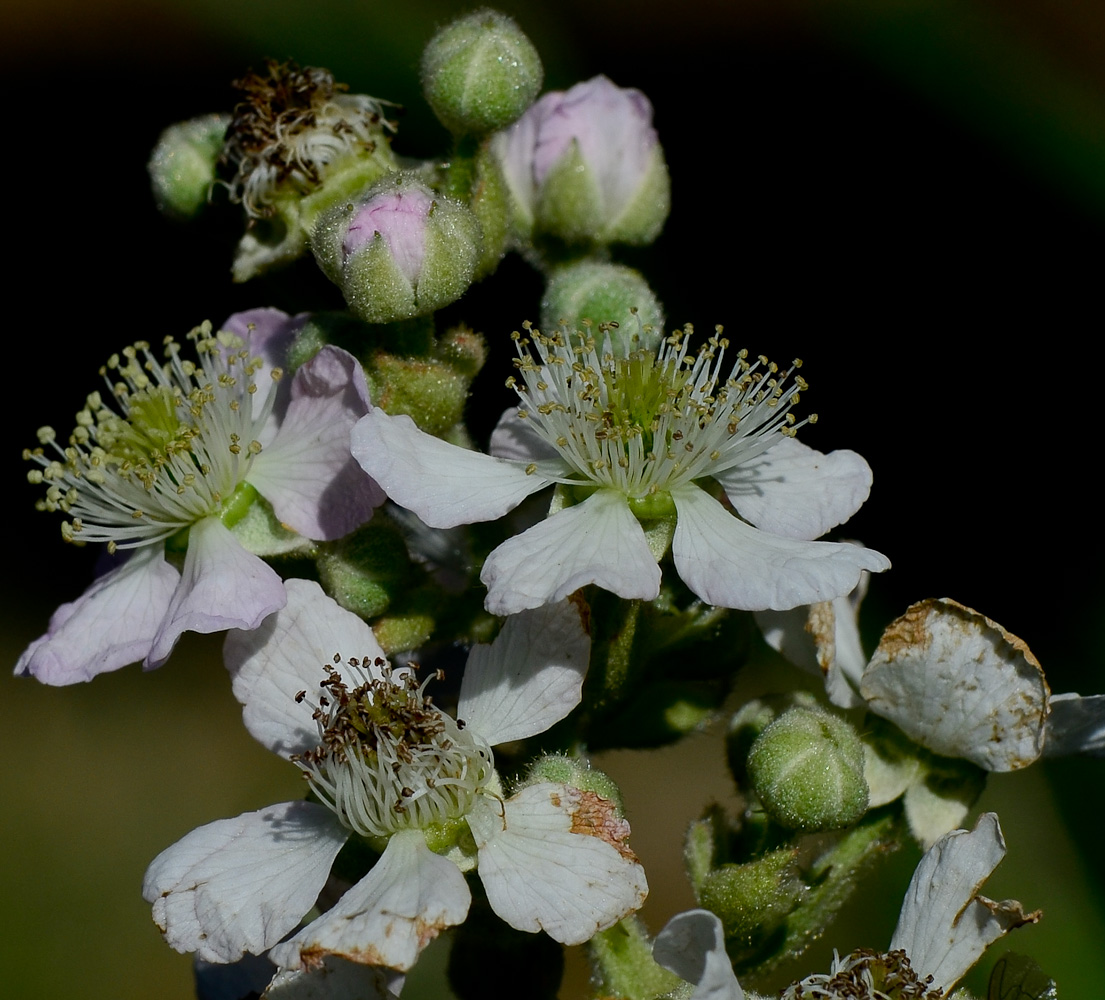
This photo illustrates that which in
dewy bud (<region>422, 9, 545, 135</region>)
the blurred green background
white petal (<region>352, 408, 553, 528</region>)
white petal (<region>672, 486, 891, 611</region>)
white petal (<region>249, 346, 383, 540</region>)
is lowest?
the blurred green background

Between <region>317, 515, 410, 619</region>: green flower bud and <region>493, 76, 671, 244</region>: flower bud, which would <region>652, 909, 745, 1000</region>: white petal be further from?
<region>493, 76, 671, 244</region>: flower bud

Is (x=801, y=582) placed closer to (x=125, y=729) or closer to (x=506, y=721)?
(x=506, y=721)

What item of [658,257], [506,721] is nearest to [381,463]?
[506,721]

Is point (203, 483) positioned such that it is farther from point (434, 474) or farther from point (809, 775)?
point (809, 775)

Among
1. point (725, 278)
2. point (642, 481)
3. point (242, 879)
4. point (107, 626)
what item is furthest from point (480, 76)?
point (725, 278)

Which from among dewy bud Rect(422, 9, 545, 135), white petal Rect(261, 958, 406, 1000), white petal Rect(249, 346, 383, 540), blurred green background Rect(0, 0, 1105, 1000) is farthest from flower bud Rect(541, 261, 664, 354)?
blurred green background Rect(0, 0, 1105, 1000)

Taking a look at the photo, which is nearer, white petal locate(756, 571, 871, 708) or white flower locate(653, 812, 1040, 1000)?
white flower locate(653, 812, 1040, 1000)
